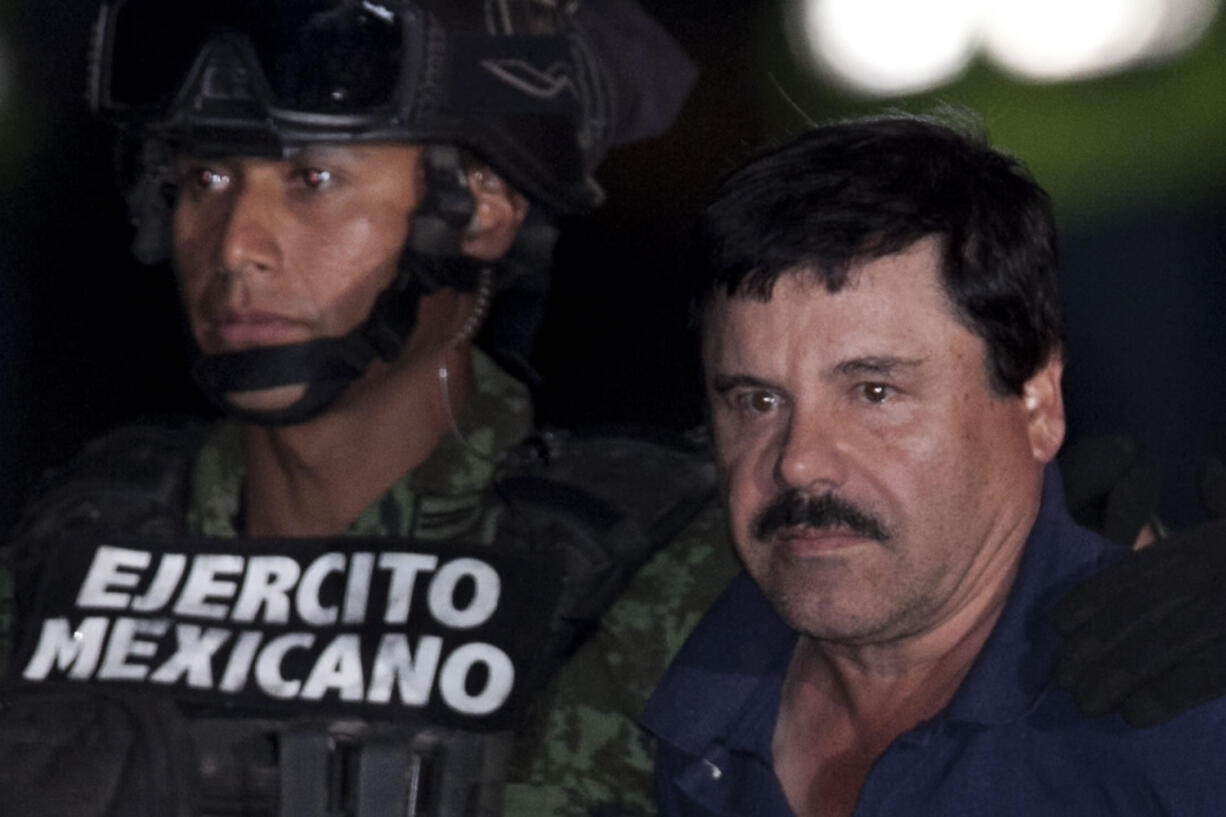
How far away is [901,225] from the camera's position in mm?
1504

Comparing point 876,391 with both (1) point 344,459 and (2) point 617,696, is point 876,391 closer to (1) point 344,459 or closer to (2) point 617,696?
(2) point 617,696

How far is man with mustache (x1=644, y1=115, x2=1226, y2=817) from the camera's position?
1.48m

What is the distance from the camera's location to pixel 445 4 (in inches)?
79.4

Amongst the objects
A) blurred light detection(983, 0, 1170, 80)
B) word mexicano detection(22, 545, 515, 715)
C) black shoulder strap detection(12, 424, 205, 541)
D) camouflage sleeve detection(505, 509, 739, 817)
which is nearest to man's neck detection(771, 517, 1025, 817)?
camouflage sleeve detection(505, 509, 739, 817)

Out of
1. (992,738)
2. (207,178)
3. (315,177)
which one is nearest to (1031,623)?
(992,738)

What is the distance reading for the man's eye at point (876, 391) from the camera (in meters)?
1.50

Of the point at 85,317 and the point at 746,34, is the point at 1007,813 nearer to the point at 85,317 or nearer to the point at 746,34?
the point at 746,34

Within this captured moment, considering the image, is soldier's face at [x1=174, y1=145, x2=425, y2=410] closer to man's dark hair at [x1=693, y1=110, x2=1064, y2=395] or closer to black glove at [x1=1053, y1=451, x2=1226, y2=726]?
man's dark hair at [x1=693, y1=110, x2=1064, y2=395]

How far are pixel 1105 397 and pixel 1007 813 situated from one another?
0.67 m

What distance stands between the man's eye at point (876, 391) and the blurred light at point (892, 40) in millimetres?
617

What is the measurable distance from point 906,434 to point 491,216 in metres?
0.74

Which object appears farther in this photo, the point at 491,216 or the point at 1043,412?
the point at 491,216

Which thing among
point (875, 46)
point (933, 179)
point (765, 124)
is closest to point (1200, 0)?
point (875, 46)

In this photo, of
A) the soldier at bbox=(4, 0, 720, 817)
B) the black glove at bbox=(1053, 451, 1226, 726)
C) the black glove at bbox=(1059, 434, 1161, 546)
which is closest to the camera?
the black glove at bbox=(1053, 451, 1226, 726)
